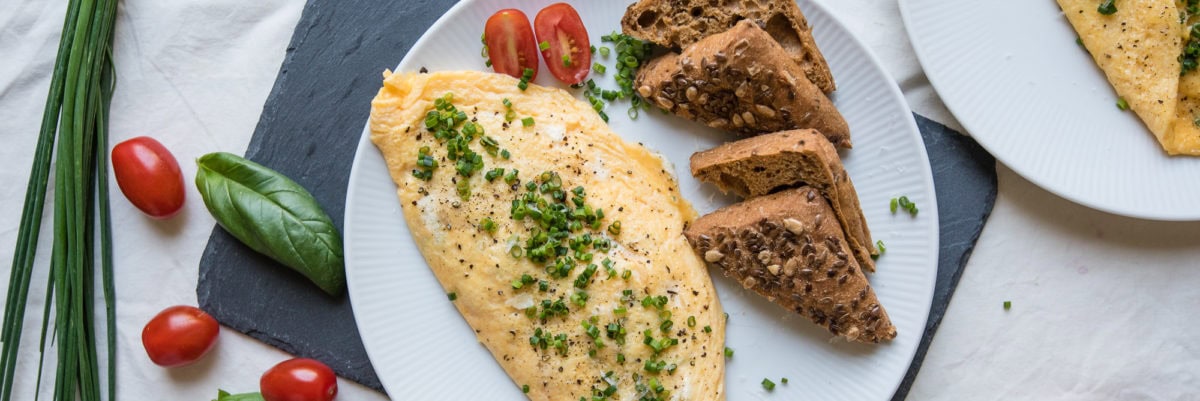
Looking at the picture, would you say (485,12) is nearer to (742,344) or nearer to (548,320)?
(548,320)

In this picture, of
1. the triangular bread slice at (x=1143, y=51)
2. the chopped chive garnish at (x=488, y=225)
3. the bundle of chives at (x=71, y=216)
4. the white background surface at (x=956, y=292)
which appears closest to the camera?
the chopped chive garnish at (x=488, y=225)

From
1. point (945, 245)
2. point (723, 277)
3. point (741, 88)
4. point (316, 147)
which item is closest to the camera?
point (741, 88)

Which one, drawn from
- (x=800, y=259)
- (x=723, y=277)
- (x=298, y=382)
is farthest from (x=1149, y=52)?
(x=298, y=382)

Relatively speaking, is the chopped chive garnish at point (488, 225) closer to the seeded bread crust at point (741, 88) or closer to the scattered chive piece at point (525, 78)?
the scattered chive piece at point (525, 78)

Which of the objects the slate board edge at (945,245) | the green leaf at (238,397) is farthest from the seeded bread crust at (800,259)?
the green leaf at (238,397)

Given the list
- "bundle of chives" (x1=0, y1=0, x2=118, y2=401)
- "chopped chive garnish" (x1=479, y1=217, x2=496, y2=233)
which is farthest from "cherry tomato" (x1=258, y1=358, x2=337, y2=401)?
"chopped chive garnish" (x1=479, y1=217, x2=496, y2=233)

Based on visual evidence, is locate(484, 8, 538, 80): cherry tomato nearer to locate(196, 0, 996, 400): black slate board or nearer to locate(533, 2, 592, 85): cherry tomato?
locate(533, 2, 592, 85): cherry tomato

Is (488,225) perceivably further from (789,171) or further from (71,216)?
(71,216)
